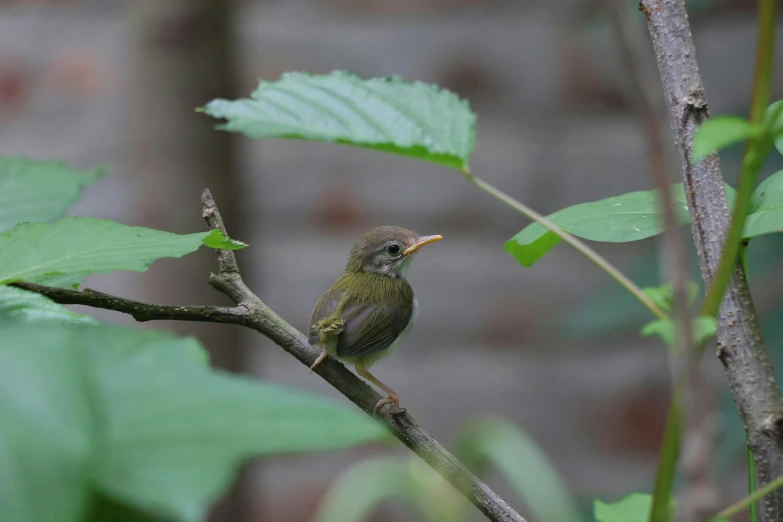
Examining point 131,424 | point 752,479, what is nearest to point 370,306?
point 752,479

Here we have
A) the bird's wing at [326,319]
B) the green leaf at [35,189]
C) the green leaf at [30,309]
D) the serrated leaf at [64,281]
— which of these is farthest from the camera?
the bird's wing at [326,319]

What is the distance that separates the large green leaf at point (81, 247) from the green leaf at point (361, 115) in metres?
0.13

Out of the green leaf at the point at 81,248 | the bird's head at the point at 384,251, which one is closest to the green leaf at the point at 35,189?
the green leaf at the point at 81,248

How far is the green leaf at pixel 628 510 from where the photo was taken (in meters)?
0.66

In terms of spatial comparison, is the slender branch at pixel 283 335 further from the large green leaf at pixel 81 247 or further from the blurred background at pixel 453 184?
the blurred background at pixel 453 184

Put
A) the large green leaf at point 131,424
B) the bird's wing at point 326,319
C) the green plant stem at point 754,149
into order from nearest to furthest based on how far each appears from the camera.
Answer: the large green leaf at point 131,424 < the green plant stem at point 754,149 < the bird's wing at point 326,319

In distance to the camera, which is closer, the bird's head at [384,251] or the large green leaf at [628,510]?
the large green leaf at [628,510]

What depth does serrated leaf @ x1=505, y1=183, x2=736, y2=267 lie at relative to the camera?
657 mm

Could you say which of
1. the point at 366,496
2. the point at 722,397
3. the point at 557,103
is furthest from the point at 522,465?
the point at 557,103

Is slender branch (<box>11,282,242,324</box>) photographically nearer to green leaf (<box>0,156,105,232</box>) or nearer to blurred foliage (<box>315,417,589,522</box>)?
green leaf (<box>0,156,105,232</box>)

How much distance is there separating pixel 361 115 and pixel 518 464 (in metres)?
1.06

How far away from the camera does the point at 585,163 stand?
2.67 metres

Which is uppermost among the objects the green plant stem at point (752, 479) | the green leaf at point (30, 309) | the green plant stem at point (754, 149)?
the green plant stem at point (754, 149)

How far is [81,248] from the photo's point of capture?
22.2 inches
